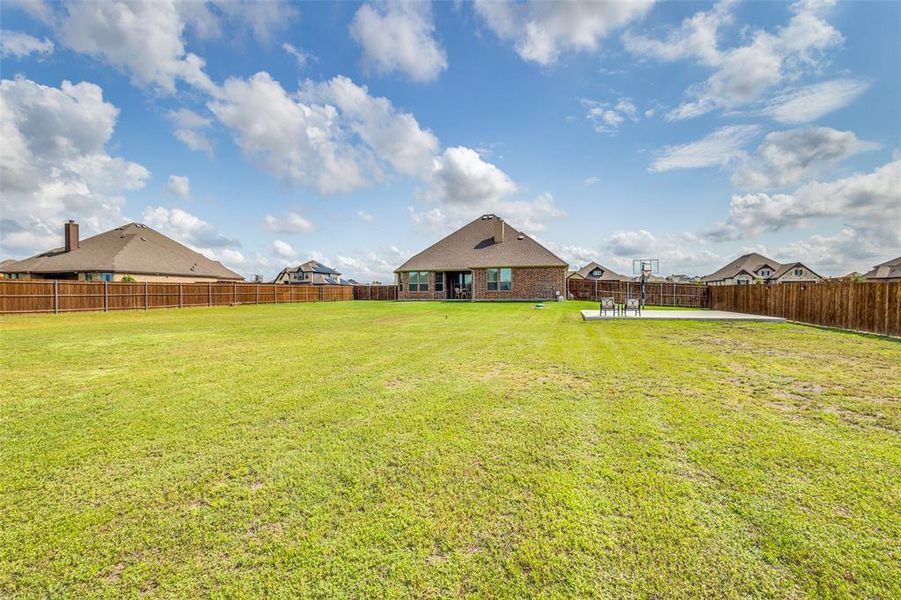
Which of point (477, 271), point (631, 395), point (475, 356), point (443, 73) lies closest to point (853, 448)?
point (631, 395)

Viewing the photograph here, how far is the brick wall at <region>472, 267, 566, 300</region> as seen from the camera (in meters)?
28.6

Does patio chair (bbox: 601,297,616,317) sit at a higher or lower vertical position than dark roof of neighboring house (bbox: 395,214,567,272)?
lower

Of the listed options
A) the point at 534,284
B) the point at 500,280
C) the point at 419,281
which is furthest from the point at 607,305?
the point at 419,281

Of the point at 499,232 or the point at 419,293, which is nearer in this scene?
the point at 499,232

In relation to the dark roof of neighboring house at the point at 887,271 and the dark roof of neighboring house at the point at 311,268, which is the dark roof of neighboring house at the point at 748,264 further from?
the dark roof of neighboring house at the point at 311,268

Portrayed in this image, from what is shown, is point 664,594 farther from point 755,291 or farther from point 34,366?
point 755,291

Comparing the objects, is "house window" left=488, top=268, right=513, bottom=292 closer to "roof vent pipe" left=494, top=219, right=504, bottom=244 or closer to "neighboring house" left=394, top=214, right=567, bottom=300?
"neighboring house" left=394, top=214, right=567, bottom=300

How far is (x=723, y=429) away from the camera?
Result: 363 centimetres

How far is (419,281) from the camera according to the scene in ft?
108

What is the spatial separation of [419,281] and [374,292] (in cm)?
875

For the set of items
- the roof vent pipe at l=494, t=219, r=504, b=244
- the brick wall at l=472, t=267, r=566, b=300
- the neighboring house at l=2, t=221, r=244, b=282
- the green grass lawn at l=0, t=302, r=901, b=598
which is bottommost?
the green grass lawn at l=0, t=302, r=901, b=598

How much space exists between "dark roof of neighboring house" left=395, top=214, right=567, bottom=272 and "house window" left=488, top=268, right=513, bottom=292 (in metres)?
0.59

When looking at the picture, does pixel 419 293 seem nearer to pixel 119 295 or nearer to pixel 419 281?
pixel 419 281

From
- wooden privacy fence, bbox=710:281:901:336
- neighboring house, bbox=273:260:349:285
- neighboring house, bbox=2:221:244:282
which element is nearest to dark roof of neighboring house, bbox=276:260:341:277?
neighboring house, bbox=273:260:349:285
